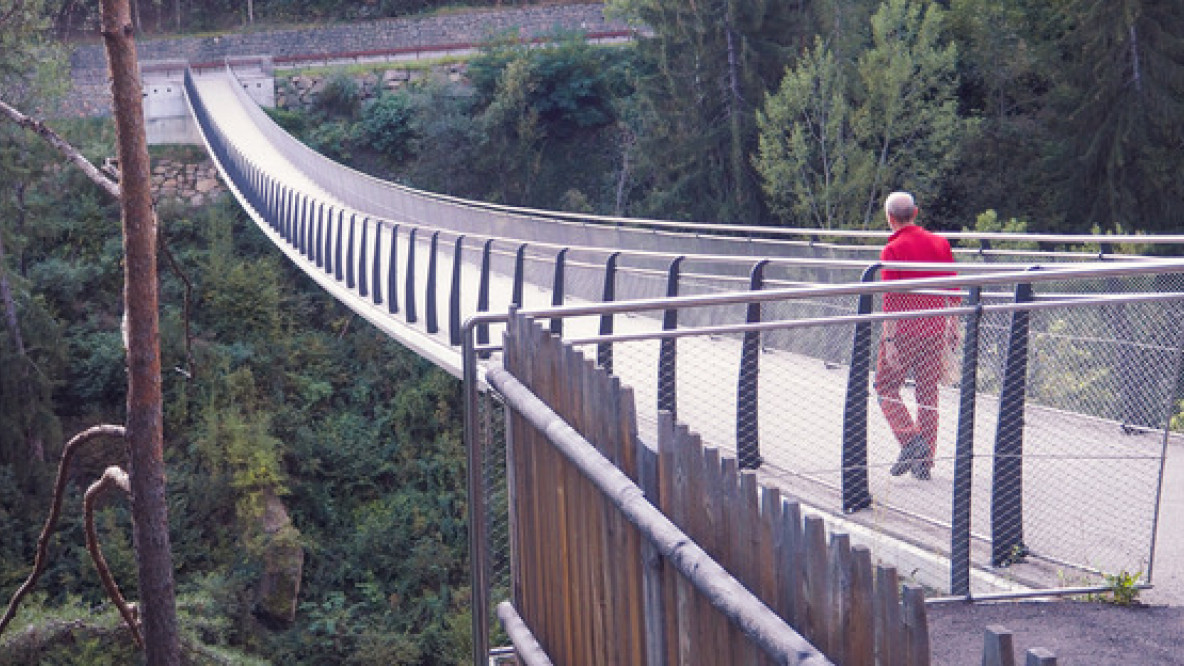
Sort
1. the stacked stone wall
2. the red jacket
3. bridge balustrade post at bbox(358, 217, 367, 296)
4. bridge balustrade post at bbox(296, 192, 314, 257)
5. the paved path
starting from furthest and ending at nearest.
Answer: the stacked stone wall
bridge balustrade post at bbox(296, 192, 314, 257)
bridge balustrade post at bbox(358, 217, 367, 296)
the red jacket
the paved path

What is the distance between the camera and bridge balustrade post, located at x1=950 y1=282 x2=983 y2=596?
475 centimetres

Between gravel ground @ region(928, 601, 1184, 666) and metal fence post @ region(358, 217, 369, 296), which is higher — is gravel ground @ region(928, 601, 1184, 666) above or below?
below

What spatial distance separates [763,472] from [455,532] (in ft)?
59.0

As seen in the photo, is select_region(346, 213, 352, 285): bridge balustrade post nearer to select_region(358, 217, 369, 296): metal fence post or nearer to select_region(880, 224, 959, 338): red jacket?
select_region(358, 217, 369, 296): metal fence post

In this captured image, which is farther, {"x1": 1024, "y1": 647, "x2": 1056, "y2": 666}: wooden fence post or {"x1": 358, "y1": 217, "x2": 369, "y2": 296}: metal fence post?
{"x1": 358, "y1": 217, "x2": 369, "y2": 296}: metal fence post

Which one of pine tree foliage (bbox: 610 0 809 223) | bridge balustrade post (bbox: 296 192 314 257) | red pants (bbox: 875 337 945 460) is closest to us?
red pants (bbox: 875 337 945 460)

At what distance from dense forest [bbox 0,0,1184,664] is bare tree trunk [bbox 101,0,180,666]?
6.69 m

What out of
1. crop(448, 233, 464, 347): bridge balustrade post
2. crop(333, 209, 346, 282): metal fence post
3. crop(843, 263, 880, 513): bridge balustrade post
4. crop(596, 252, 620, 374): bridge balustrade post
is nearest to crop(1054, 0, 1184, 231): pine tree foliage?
crop(333, 209, 346, 282): metal fence post

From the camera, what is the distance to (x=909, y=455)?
5035 mm

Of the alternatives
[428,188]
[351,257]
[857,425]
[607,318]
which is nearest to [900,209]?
[857,425]

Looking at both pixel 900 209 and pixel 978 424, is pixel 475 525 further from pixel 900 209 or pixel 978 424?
pixel 900 209

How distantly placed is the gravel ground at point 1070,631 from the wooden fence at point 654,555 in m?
1.34

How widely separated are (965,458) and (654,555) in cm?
265

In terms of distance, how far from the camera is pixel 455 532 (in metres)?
22.8
